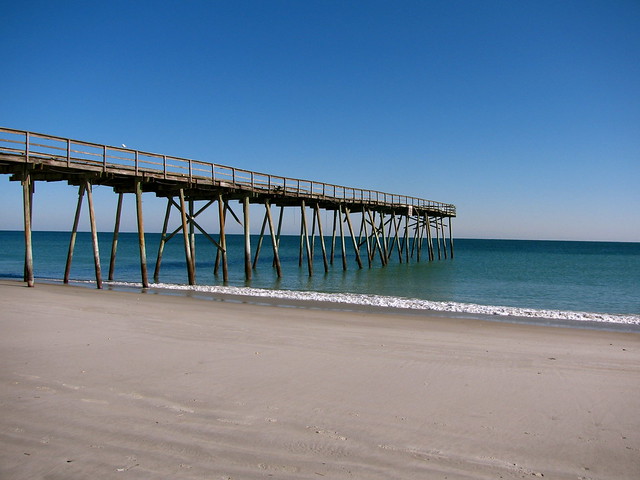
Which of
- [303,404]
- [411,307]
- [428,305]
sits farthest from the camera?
[428,305]

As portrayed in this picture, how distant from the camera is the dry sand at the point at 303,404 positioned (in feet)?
11.4

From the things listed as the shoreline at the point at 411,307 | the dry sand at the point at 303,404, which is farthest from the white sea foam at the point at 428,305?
the dry sand at the point at 303,404

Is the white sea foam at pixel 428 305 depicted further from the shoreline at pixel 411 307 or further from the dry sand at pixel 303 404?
the dry sand at pixel 303 404

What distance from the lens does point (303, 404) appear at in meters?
4.74

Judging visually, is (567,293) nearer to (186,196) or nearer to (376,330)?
(376,330)

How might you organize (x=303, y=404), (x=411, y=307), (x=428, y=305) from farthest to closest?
(x=428, y=305) → (x=411, y=307) → (x=303, y=404)

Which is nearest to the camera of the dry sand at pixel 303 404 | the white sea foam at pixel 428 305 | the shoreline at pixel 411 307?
the dry sand at pixel 303 404

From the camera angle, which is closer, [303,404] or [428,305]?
[303,404]

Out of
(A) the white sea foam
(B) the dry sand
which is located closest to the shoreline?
(A) the white sea foam

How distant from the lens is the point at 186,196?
21781 mm

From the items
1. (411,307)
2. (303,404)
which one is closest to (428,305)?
(411,307)

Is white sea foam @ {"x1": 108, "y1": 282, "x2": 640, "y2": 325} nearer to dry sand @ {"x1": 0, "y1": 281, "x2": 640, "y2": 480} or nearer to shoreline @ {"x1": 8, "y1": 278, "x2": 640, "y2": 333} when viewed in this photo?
shoreline @ {"x1": 8, "y1": 278, "x2": 640, "y2": 333}

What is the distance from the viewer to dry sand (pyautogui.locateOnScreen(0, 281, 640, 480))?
137 inches

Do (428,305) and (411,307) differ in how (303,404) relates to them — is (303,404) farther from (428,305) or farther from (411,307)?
(428,305)
